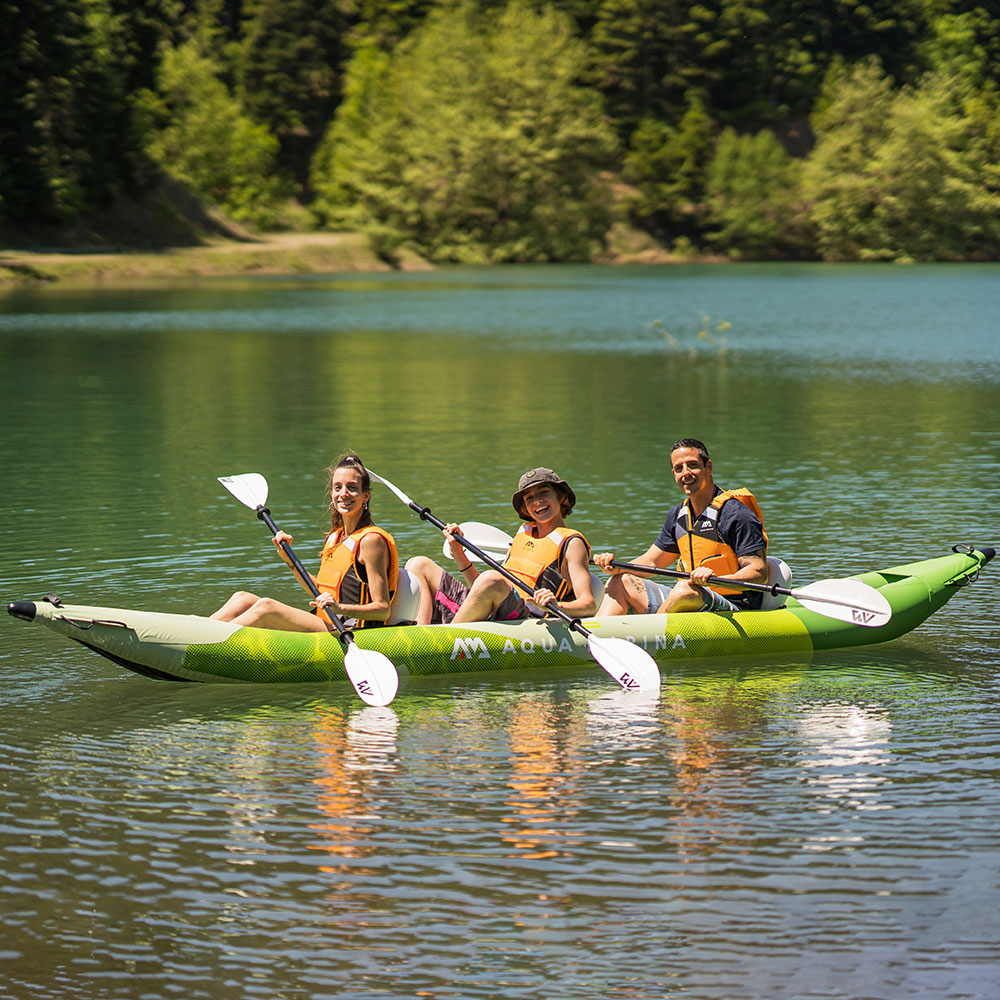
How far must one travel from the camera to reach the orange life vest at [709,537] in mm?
9891

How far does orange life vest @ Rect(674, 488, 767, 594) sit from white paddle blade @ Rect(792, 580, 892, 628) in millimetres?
488

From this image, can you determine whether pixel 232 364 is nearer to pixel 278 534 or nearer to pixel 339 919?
pixel 278 534

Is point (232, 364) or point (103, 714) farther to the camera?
point (232, 364)

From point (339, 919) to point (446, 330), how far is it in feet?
117

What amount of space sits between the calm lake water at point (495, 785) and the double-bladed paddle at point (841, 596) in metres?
0.33

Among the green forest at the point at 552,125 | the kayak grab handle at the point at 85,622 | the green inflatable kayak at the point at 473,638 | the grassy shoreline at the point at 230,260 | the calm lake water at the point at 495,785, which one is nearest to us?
the calm lake water at the point at 495,785

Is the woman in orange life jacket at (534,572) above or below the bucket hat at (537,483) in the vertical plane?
below

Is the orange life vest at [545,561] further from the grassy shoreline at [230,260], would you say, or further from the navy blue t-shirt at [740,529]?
the grassy shoreline at [230,260]

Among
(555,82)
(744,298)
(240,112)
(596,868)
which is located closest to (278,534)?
(596,868)

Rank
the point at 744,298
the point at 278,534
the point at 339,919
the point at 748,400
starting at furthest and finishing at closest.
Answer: the point at 744,298, the point at 748,400, the point at 278,534, the point at 339,919

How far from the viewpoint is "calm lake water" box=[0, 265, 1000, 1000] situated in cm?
559

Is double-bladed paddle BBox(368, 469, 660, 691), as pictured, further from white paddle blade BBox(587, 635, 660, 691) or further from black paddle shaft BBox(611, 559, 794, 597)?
black paddle shaft BBox(611, 559, 794, 597)

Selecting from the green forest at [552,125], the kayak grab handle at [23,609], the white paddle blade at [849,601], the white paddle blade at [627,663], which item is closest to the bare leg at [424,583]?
the white paddle blade at [627,663]

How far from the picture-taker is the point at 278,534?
31.8ft
